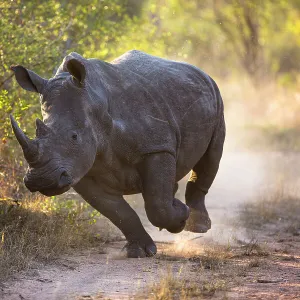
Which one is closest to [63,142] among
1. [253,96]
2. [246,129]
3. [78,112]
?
[78,112]

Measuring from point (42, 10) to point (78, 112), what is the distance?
431 cm

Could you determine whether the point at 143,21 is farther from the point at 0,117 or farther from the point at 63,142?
the point at 63,142

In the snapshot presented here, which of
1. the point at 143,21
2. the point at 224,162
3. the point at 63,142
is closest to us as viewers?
the point at 63,142

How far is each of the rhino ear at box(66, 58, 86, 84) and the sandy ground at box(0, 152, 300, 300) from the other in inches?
61.7

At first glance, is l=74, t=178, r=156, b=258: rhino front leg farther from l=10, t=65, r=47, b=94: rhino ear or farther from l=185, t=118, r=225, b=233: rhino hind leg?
l=185, t=118, r=225, b=233: rhino hind leg

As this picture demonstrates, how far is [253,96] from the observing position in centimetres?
2372

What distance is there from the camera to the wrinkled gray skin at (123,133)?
21.6 ft

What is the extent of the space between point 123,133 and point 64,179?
3.05 ft

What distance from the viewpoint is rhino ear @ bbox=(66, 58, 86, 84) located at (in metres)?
6.81

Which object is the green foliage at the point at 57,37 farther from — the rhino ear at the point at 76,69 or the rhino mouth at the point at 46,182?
the rhino mouth at the point at 46,182

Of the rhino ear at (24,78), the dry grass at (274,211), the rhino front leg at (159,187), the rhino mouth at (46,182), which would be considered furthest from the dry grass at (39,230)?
the dry grass at (274,211)

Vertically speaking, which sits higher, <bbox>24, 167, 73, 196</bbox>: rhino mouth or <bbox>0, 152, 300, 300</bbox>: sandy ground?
<bbox>24, 167, 73, 196</bbox>: rhino mouth

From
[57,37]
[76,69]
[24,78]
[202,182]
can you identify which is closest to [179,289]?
[76,69]

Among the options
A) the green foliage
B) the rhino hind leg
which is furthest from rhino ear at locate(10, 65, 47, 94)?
the rhino hind leg
